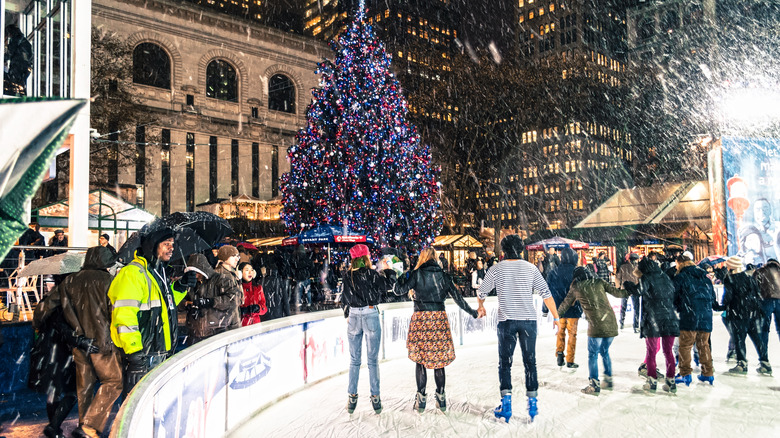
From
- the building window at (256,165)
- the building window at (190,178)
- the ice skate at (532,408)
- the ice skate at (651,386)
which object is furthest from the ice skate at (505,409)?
the building window at (256,165)

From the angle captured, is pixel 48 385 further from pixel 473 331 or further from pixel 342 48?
pixel 342 48

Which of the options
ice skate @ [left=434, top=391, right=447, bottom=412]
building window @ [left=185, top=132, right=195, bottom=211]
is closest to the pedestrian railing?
ice skate @ [left=434, top=391, right=447, bottom=412]

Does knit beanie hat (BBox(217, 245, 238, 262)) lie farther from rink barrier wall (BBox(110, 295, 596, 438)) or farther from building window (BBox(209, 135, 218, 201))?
building window (BBox(209, 135, 218, 201))

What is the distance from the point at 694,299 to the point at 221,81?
122 ft

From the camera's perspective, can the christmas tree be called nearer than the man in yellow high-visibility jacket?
No

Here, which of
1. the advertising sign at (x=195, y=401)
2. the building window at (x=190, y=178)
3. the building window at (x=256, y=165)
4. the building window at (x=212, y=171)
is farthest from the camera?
the building window at (x=256, y=165)

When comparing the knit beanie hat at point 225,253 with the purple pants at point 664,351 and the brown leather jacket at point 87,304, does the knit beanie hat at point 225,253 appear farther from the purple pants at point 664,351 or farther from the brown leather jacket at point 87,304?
the purple pants at point 664,351

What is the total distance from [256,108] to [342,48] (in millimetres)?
21565

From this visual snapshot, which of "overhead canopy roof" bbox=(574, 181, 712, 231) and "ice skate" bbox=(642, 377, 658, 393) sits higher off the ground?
"overhead canopy roof" bbox=(574, 181, 712, 231)

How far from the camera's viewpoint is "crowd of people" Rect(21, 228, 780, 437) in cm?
426

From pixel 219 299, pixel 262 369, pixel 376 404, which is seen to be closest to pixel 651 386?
pixel 376 404

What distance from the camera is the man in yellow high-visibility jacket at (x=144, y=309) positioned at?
13.3 feet

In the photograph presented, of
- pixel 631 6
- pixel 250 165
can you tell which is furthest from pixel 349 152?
pixel 631 6

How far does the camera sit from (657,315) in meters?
6.25
